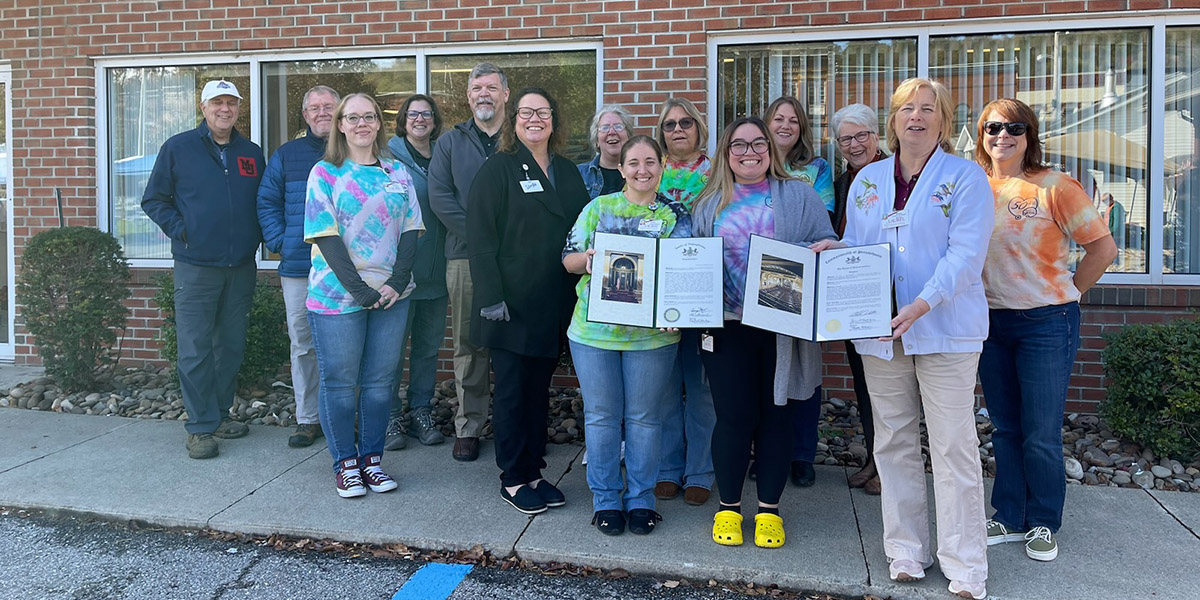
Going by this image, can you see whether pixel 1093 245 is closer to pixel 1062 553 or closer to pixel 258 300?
pixel 1062 553

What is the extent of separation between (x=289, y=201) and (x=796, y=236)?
3.07m

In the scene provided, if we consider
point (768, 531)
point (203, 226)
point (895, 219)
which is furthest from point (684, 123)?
point (203, 226)

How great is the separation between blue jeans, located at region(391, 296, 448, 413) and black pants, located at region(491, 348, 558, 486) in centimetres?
131

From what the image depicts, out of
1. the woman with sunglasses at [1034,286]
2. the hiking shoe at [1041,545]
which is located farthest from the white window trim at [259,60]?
the hiking shoe at [1041,545]

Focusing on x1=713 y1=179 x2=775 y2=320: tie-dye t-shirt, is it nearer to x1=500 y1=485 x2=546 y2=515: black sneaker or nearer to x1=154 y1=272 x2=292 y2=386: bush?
x1=500 y1=485 x2=546 y2=515: black sneaker

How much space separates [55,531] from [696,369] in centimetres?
314

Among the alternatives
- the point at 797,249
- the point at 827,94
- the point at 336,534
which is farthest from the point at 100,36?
the point at 797,249

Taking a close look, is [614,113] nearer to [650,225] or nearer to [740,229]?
[650,225]

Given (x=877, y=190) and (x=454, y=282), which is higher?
(x=877, y=190)

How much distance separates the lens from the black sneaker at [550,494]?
13.4 feet

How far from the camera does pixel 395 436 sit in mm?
5086

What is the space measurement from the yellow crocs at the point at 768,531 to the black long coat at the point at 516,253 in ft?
4.01

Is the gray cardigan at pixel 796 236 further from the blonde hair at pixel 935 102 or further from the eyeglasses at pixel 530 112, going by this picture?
the eyeglasses at pixel 530 112

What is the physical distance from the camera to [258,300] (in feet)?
19.5
